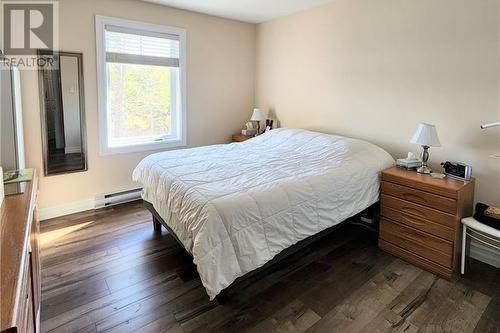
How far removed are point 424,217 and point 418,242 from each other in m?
0.22

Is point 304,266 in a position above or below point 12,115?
below

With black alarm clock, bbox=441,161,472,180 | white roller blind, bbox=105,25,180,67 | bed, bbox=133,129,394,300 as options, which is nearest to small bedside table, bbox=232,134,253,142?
bed, bbox=133,129,394,300

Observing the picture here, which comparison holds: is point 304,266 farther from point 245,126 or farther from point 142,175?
point 245,126

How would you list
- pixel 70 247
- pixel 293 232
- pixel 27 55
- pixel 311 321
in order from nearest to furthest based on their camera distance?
1. pixel 311 321
2. pixel 293 232
3. pixel 70 247
4. pixel 27 55

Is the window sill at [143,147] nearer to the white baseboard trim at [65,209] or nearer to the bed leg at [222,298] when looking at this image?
the white baseboard trim at [65,209]

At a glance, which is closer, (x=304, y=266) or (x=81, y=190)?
(x=304, y=266)

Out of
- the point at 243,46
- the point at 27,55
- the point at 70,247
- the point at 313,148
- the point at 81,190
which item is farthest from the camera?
the point at 243,46

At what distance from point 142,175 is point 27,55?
1656 mm

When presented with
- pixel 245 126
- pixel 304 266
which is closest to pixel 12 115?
pixel 304 266

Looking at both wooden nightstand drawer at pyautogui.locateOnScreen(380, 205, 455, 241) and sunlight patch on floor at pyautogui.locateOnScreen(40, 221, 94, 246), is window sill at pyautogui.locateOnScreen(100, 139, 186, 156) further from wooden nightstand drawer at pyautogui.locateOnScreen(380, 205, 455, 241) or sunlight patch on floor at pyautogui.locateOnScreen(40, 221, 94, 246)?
wooden nightstand drawer at pyautogui.locateOnScreen(380, 205, 455, 241)

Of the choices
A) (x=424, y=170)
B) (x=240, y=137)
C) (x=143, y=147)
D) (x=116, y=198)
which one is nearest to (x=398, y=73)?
(x=424, y=170)

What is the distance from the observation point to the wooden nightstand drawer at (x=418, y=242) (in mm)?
2271

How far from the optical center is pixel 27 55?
2.91m

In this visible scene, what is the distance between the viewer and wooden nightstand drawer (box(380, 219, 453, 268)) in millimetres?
2271
